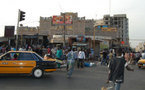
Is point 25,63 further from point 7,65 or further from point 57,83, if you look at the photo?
point 57,83

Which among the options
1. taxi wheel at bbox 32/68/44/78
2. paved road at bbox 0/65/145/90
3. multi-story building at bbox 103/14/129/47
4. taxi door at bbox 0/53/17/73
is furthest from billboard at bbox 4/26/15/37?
multi-story building at bbox 103/14/129/47

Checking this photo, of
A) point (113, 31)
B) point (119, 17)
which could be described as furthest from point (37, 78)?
point (119, 17)

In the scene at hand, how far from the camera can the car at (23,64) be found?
8.30 metres

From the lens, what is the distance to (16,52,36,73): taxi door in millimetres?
8398

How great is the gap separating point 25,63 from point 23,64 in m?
0.12

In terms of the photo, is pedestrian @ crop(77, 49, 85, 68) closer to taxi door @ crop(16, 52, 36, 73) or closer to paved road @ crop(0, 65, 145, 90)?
paved road @ crop(0, 65, 145, 90)

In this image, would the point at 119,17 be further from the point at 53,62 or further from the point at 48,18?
the point at 53,62

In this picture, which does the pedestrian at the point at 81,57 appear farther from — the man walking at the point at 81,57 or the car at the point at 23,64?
the car at the point at 23,64

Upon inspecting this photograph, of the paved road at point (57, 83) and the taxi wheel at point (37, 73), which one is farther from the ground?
the taxi wheel at point (37, 73)

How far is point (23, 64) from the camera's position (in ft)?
27.6

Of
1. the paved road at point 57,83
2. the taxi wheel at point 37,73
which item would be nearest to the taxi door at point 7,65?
the paved road at point 57,83

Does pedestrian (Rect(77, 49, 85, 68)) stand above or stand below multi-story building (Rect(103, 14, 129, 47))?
below

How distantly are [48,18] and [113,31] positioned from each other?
23.1 metres

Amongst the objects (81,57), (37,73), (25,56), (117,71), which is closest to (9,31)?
(25,56)
